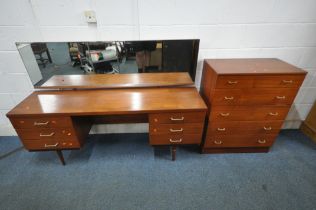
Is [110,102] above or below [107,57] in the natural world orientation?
below

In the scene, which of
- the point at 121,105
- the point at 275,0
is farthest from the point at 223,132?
the point at 275,0

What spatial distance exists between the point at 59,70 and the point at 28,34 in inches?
15.6

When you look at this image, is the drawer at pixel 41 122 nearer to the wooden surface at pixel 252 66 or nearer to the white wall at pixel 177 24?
the white wall at pixel 177 24

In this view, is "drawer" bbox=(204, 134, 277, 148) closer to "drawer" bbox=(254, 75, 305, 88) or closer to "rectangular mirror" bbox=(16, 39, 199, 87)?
"drawer" bbox=(254, 75, 305, 88)

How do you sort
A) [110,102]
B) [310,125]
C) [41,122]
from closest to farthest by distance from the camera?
[41,122] < [110,102] < [310,125]

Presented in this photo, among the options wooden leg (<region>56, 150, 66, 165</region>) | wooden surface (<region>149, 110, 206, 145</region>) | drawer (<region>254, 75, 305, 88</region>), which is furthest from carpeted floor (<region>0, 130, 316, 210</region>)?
drawer (<region>254, 75, 305, 88</region>)

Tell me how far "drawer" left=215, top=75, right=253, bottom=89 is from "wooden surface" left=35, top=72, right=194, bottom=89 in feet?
1.18

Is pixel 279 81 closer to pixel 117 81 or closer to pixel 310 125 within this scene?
pixel 310 125

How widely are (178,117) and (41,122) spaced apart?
1.14 m

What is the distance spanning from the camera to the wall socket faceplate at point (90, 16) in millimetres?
1463

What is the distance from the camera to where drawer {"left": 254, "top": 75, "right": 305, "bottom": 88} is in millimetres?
1381

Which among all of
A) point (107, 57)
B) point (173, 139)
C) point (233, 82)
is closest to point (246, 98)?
point (233, 82)

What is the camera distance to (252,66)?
1510mm

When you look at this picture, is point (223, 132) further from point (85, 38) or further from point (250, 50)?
point (85, 38)
